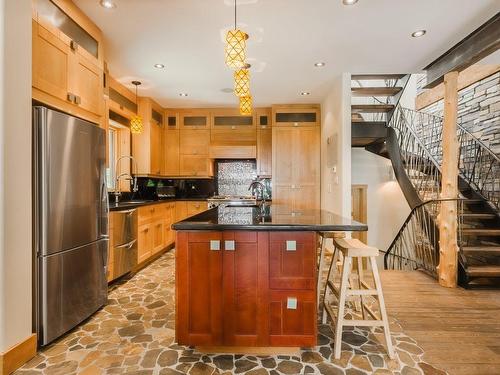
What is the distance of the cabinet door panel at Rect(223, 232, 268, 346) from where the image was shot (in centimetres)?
183

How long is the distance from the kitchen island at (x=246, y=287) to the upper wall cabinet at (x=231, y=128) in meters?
3.88

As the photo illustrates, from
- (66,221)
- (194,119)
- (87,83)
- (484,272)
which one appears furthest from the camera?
(194,119)

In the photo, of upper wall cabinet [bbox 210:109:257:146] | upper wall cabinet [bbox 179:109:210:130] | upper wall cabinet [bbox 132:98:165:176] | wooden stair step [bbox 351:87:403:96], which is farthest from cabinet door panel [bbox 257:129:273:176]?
upper wall cabinet [bbox 132:98:165:176]

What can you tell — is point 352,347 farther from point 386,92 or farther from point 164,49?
point 386,92

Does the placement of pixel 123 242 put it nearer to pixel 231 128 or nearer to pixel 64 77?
pixel 64 77

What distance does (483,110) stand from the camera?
163 inches

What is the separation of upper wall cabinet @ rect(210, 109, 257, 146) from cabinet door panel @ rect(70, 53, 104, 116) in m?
2.87

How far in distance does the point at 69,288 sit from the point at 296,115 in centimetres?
451

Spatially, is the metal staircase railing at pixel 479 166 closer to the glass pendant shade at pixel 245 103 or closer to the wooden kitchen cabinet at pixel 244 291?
the glass pendant shade at pixel 245 103

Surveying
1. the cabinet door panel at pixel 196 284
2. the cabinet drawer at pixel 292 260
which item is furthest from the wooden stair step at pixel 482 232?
the cabinet door panel at pixel 196 284

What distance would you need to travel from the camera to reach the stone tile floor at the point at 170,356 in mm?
1734

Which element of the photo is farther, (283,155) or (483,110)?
(283,155)

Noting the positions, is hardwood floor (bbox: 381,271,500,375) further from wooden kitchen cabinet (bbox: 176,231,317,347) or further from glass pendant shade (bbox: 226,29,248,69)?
glass pendant shade (bbox: 226,29,248,69)

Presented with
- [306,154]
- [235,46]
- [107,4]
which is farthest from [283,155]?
[107,4]
